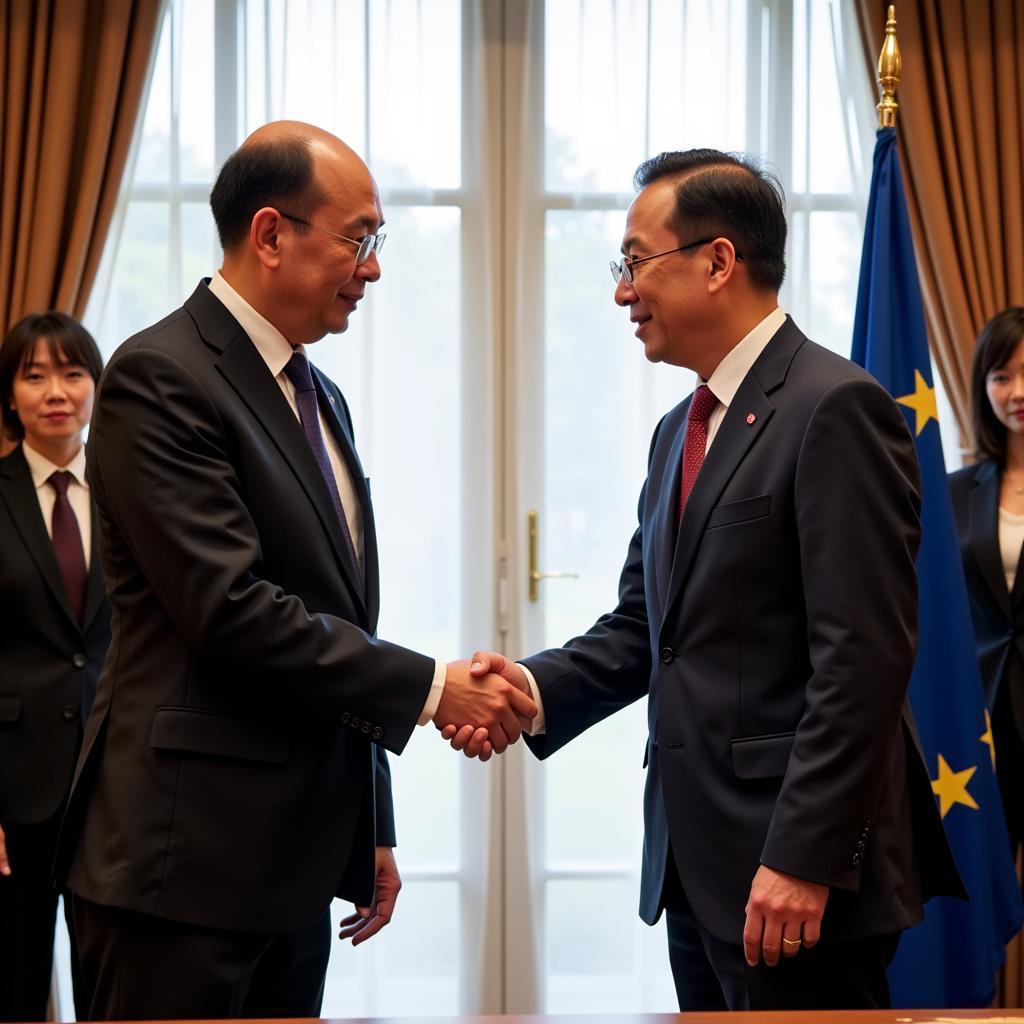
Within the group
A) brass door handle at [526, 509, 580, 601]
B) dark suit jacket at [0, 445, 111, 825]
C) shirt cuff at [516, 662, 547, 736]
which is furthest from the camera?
brass door handle at [526, 509, 580, 601]

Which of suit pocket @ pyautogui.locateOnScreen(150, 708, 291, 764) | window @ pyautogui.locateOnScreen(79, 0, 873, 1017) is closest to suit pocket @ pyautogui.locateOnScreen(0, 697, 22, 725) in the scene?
window @ pyautogui.locateOnScreen(79, 0, 873, 1017)

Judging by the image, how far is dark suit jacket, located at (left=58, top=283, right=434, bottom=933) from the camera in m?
1.74

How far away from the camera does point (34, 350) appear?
3172 millimetres

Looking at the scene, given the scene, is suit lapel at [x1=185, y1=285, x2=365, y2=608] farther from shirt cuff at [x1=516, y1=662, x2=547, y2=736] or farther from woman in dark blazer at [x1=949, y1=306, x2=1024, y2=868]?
woman in dark blazer at [x1=949, y1=306, x2=1024, y2=868]

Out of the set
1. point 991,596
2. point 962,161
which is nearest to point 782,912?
point 991,596

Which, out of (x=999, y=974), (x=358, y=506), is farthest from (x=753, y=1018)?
(x=999, y=974)

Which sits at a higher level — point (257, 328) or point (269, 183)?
point (269, 183)

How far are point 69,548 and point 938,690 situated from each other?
218cm

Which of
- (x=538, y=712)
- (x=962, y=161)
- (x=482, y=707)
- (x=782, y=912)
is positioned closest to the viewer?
(x=782, y=912)

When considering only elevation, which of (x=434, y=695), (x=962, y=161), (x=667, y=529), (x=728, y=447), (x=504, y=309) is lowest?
(x=434, y=695)

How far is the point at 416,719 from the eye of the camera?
1.91 m

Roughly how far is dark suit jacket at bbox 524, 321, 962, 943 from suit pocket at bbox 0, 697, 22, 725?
1.65m

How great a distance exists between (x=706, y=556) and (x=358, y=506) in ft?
2.00

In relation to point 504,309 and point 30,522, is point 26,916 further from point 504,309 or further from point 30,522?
point 504,309
